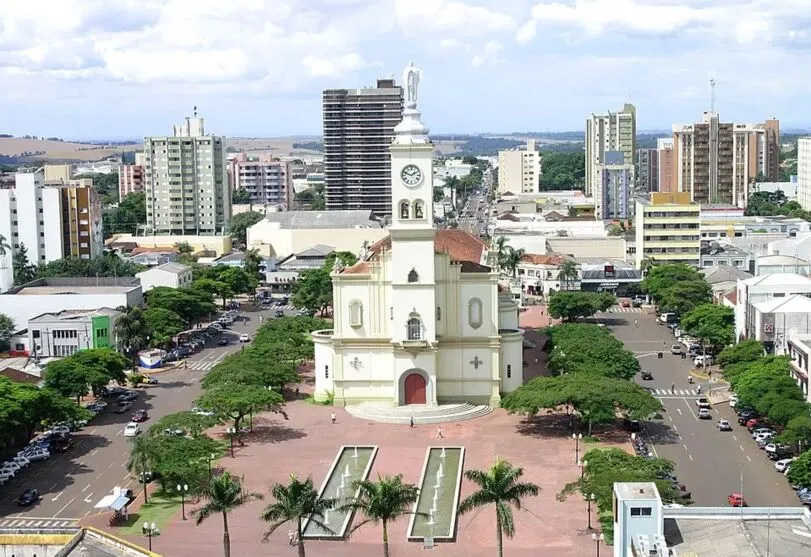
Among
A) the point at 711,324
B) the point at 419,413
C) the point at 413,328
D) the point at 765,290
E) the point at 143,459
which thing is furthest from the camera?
the point at 711,324

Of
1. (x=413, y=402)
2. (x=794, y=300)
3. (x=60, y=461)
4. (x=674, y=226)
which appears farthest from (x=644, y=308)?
(x=60, y=461)

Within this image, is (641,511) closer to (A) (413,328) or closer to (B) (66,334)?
(A) (413,328)

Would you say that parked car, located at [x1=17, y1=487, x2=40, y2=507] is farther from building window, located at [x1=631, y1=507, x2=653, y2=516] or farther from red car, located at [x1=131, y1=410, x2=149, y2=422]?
building window, located at [x1=631, y1=507, x2=653, y2=516]

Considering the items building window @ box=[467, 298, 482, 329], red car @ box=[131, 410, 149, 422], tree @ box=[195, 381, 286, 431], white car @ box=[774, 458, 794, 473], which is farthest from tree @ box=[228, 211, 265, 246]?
white car @ box=[774, 458, 794, 473]

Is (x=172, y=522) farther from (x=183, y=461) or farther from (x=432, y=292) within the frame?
(x=432, y=292)

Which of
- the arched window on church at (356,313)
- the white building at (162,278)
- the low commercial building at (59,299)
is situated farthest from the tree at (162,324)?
the arched window on church at (356,313)

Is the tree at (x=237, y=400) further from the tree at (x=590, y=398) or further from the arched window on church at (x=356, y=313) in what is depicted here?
the tree at (x=590, y=398)

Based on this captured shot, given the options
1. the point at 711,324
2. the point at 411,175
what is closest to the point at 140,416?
the point at 411,175
